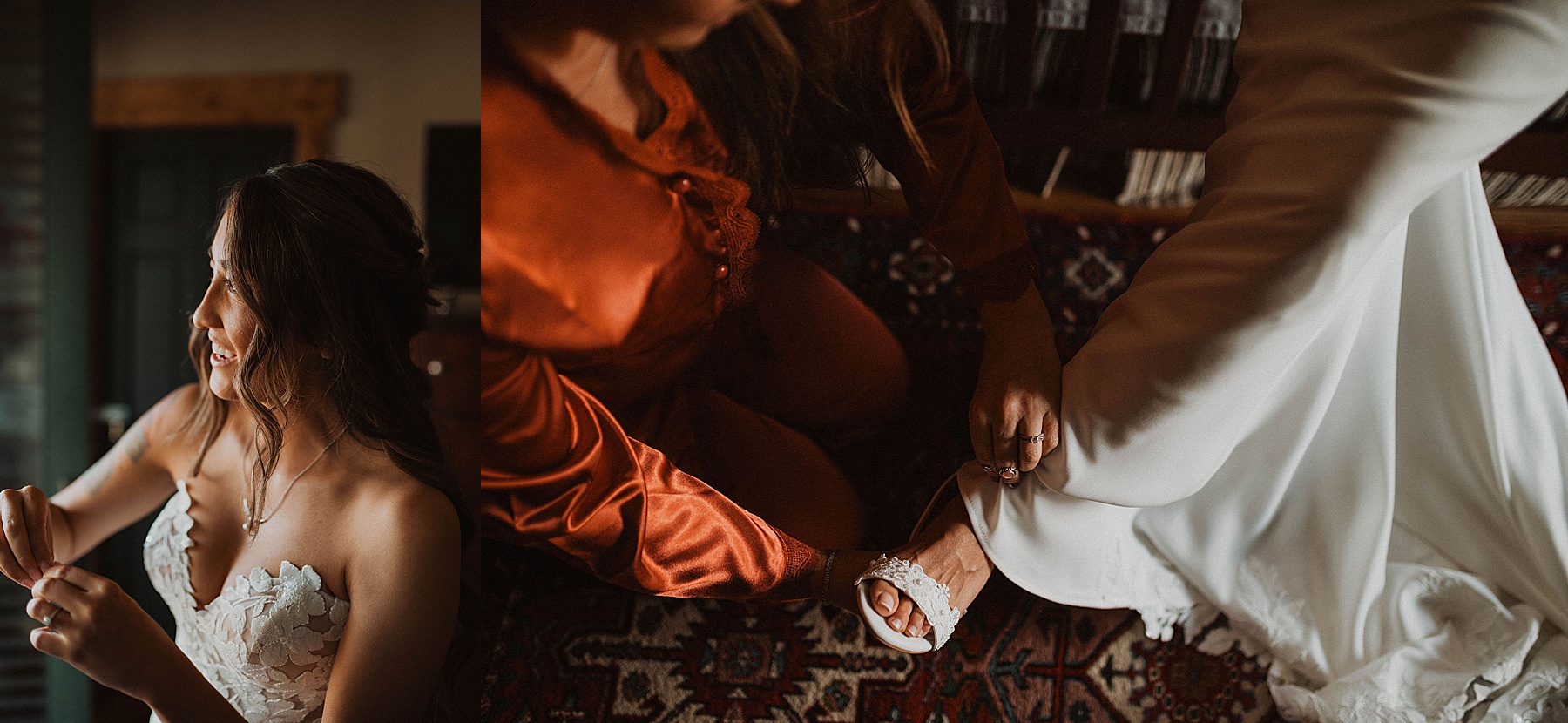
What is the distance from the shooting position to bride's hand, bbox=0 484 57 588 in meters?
1.04

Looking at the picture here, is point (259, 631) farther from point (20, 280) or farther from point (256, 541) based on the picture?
point (20, 280)

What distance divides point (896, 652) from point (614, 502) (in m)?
0.51

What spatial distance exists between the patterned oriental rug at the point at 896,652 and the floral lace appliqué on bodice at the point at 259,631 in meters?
0.26

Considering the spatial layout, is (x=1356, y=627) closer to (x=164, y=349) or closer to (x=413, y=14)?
(x=413, y=14)

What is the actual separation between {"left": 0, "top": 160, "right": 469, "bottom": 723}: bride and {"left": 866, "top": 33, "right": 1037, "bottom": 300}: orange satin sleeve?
737 mm

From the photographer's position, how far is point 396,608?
3.55 ft

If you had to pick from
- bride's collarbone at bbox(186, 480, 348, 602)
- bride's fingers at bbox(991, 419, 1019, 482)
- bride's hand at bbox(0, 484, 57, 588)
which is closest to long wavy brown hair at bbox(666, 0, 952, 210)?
bride's fingers at bbox(991, 419, 1019, 482)

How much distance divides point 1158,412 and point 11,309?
2431 millimetres

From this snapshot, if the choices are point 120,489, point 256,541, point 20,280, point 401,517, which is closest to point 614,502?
point 401,517

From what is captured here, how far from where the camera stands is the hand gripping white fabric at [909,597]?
1077 mm

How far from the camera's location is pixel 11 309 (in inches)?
71.4

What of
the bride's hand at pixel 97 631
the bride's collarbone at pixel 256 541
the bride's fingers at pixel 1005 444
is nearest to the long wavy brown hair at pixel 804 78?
the bride's fingers at pixel 1005 444

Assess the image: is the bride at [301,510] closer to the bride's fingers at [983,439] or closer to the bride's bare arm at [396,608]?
the bride's bare arm at [396,608]

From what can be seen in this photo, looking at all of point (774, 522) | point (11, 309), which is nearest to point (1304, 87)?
point (774, 522)
